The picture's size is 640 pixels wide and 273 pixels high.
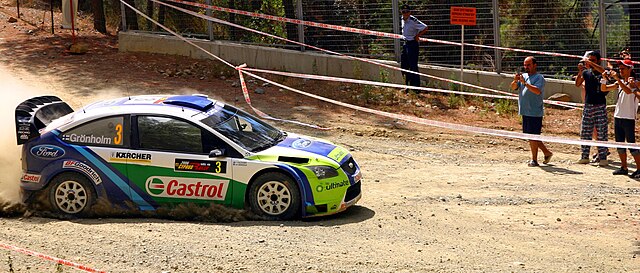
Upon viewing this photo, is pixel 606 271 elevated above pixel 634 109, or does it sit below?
below

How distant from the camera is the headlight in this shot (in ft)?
34.7

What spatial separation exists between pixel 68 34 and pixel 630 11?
1512 cm

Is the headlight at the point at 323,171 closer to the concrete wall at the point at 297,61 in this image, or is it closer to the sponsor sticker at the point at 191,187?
the sponsor sticker at the point at 191,187

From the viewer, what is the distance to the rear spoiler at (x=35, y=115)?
443 inches

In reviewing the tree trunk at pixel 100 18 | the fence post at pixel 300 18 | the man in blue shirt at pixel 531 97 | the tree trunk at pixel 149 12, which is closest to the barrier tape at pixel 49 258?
the man in blue shirt at pixel 531 97

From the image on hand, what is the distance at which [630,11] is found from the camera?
18422 mm

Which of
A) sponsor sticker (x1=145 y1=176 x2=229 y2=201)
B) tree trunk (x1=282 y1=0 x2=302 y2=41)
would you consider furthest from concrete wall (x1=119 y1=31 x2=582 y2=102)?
sponsor sticker (x1=145 y1=176 x2=229 y2=201)

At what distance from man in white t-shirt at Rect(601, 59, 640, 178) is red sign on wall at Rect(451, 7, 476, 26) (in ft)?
18.2

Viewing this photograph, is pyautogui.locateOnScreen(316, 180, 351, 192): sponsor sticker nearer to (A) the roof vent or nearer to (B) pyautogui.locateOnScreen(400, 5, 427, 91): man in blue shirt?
(A) the roof vent

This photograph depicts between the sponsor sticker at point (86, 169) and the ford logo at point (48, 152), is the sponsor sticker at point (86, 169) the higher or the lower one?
the lower one

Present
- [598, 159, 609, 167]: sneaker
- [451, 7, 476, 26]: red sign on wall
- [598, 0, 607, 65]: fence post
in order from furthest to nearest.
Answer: [451, 7, 476, 26]: red sign on wall, [598, 0, 607, 65]: fence post, [598, 159, 609, 167]: sneaker

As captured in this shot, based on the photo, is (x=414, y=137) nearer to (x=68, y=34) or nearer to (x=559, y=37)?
(x=559, y=37)

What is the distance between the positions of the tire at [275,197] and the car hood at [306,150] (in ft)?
1.10

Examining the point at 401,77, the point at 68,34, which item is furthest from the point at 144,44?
the point at 401,77
